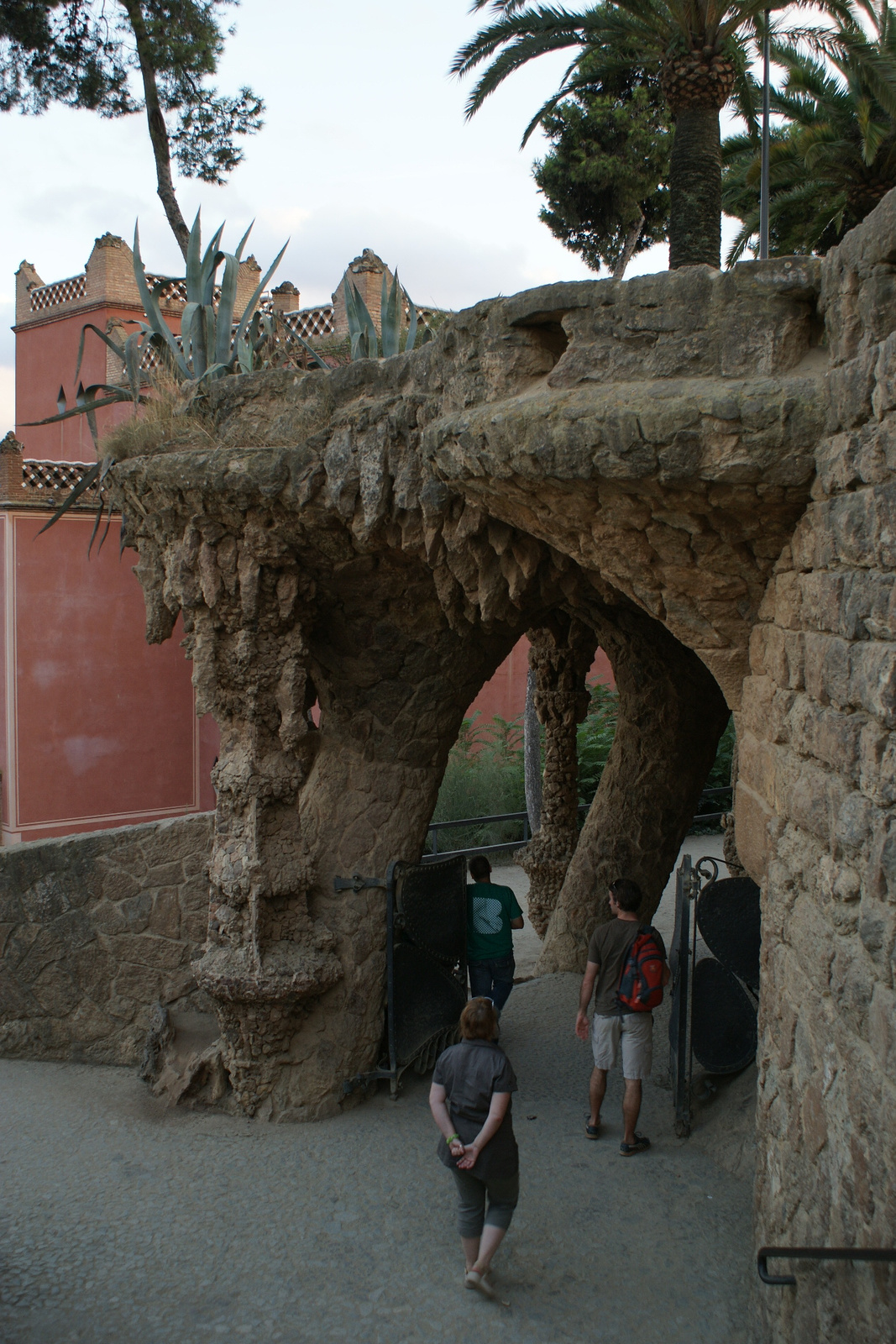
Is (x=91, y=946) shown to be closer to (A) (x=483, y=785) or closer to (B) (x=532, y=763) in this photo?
(B) (x=532, y=763)

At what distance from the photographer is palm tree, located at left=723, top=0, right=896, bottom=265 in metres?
10.9

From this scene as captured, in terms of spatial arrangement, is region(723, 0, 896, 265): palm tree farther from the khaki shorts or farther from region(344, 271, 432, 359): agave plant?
the khaki shorts

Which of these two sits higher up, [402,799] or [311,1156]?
[402,799]

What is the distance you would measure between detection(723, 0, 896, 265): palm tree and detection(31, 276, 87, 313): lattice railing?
1023 centimetres

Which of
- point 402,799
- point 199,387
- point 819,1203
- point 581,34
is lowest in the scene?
point 819,1203

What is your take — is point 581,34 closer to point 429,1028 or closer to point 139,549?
point 139,549

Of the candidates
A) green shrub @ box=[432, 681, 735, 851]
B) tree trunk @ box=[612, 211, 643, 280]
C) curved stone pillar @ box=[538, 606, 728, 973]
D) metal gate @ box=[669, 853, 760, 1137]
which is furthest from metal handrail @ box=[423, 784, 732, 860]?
tree trunk @ box=[612, 211, 643, 280]

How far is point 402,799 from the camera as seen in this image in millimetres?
6773

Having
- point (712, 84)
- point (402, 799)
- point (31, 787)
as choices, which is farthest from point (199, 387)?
point (31, 787)

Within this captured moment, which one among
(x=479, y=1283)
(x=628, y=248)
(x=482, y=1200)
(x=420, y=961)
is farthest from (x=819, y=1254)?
(x=628, y=248)

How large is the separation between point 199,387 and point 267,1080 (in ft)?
13.1

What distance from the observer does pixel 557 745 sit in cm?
1090

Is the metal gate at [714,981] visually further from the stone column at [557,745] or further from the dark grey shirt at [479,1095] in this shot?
the stone column at [557,745]

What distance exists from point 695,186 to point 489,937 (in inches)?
306
